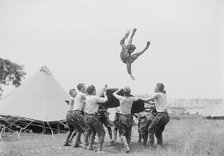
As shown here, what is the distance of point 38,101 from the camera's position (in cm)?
1233

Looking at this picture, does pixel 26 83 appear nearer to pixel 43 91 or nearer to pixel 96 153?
pixel 43 91

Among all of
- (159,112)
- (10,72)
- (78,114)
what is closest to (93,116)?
(78,114)

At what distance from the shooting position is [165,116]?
747 centimetres

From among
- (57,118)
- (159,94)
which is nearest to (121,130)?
(159,94)

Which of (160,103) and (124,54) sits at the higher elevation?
(124,54)

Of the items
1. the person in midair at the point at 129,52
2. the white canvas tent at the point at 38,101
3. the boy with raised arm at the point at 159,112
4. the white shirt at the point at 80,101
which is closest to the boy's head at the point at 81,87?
the white shirt at the point at 80,101

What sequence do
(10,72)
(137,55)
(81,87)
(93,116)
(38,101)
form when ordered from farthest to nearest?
(10,72) → (38,101) → (137,55) → (81,87) → (93,116)

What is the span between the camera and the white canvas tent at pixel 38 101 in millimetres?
11688

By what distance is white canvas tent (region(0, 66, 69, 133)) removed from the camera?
11.7 m

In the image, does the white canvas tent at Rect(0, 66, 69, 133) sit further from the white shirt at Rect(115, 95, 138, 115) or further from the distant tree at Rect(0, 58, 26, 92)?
the distant tree at Rect(0, 58, 26, 92)

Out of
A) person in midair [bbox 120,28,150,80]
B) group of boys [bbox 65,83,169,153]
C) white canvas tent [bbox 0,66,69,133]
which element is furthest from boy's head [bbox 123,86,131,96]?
white canvas tent [bbox 0,66,69,133]

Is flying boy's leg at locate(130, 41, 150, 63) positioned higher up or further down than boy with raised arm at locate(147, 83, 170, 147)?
higher up

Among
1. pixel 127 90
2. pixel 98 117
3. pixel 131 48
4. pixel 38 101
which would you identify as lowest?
pixel 98 117

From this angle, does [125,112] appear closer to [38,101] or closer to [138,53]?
[138,53]
